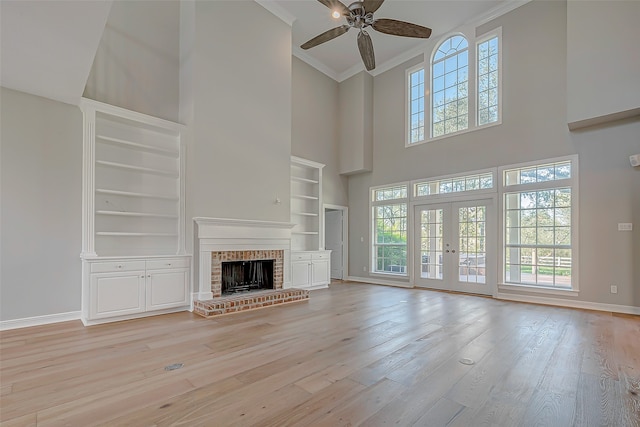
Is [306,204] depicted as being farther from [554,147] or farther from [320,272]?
[554,147]

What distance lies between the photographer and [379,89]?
8203 mm

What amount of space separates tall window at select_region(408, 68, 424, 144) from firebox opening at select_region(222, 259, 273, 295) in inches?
180

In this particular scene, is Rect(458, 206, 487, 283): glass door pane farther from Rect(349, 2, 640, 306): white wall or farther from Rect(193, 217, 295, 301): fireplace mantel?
Rect(193, 217, 295, 301): fireplace mantel

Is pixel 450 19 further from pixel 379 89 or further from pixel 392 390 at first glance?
pixel 392 390

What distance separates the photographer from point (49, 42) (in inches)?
109

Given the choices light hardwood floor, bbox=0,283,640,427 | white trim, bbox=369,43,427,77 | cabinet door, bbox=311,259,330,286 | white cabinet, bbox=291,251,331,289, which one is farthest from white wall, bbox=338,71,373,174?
light hardwood floor, bbox=0,283,640,427

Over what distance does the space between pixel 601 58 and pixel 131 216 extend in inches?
292

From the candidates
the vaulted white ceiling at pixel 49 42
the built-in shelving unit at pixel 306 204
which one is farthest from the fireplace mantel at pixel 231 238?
the vaulted white ceiling at pixel 49 42

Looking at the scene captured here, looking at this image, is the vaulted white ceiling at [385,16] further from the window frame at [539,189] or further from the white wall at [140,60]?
the window frame at [539,189]

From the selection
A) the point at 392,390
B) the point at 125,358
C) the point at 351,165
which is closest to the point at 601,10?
the point at 351,165

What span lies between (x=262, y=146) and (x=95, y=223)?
2928 millimetres

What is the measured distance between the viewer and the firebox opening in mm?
5520

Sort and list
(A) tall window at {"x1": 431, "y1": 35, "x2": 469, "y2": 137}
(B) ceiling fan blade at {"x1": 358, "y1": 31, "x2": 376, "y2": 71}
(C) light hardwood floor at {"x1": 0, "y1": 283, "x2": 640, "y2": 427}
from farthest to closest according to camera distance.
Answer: (A) tall window at {"x1": 431, "y1": 35, "x2": 469, "y2": 137}
(B) ceiling fan blade at {"x1": 358, "y1": 31, "x2": 376, "y2": 71}
(C) light hardwood floor at {"x1": 0, "y1": 283, "x2": 640, "y2": 427}

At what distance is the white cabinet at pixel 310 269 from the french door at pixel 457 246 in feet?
7.03
